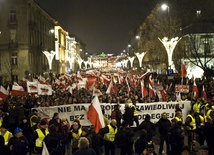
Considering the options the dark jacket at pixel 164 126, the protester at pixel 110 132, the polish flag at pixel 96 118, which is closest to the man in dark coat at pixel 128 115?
the dark jacket at pixel 164 126

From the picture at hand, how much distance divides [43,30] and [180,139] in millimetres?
62212

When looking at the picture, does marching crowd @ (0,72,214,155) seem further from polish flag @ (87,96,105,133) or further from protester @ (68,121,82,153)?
polish flag @ (87,96,105,133)

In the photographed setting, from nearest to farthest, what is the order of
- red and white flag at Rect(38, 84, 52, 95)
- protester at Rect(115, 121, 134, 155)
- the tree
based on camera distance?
protester at Rect(115, 121, 134, 155), red and white flag at Rect(38, 84, 52, 95), the tree

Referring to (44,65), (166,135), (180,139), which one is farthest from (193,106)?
(44,65)

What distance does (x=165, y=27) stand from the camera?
146 ft

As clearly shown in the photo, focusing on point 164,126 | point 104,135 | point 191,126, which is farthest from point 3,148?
point 191,126

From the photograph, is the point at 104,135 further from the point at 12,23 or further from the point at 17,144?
the point at 12,23

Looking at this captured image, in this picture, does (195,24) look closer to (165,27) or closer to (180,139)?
(165,27)

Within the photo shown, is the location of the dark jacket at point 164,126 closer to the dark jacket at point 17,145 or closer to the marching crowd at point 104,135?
the marching crowd at point 104,135

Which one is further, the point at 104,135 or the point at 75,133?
the point at 104,135

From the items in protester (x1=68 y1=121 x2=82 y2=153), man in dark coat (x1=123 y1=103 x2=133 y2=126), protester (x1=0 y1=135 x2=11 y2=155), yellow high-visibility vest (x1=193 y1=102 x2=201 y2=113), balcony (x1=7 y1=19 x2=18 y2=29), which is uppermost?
balcony (x1=7 y1=19 x2=18 y2=29)

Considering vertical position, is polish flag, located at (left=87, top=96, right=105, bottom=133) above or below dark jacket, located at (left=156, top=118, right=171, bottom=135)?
above

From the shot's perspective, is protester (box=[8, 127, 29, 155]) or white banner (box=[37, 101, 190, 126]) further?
white banner (box=[37, 101, 190, 126])

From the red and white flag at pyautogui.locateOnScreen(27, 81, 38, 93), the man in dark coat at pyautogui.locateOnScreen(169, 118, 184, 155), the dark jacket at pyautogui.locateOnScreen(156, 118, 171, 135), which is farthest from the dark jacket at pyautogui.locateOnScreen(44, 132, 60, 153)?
the red and white flag at pyautogui.locateOnScreen(27, 81, 38, 93)
